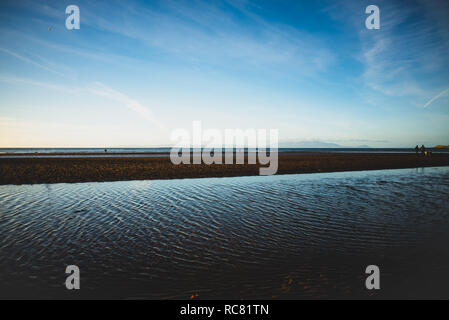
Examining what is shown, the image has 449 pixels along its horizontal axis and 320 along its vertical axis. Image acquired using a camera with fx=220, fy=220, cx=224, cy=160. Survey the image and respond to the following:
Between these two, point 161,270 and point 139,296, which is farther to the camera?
point 161,270

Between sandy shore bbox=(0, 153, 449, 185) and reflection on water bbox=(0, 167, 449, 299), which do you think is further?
sandy shore bbox=(0, 153, 449, 185)

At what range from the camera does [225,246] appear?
6.82 metres

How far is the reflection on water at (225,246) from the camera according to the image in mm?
4859

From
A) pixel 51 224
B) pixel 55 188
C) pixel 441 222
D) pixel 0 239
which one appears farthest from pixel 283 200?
pixel 55 188

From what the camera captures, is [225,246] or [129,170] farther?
[129,170]

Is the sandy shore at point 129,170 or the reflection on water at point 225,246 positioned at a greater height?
the sandy shore at point 129,170

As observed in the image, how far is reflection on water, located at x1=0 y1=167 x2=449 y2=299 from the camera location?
191 inches

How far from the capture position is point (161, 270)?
5.48 meters

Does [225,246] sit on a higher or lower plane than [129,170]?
lower

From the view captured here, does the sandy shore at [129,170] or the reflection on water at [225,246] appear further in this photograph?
the sandy shore at [129,170]

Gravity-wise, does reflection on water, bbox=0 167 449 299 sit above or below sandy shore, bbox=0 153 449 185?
below

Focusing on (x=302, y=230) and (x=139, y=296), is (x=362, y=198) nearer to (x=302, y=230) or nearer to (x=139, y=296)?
(x=302, y=230)
